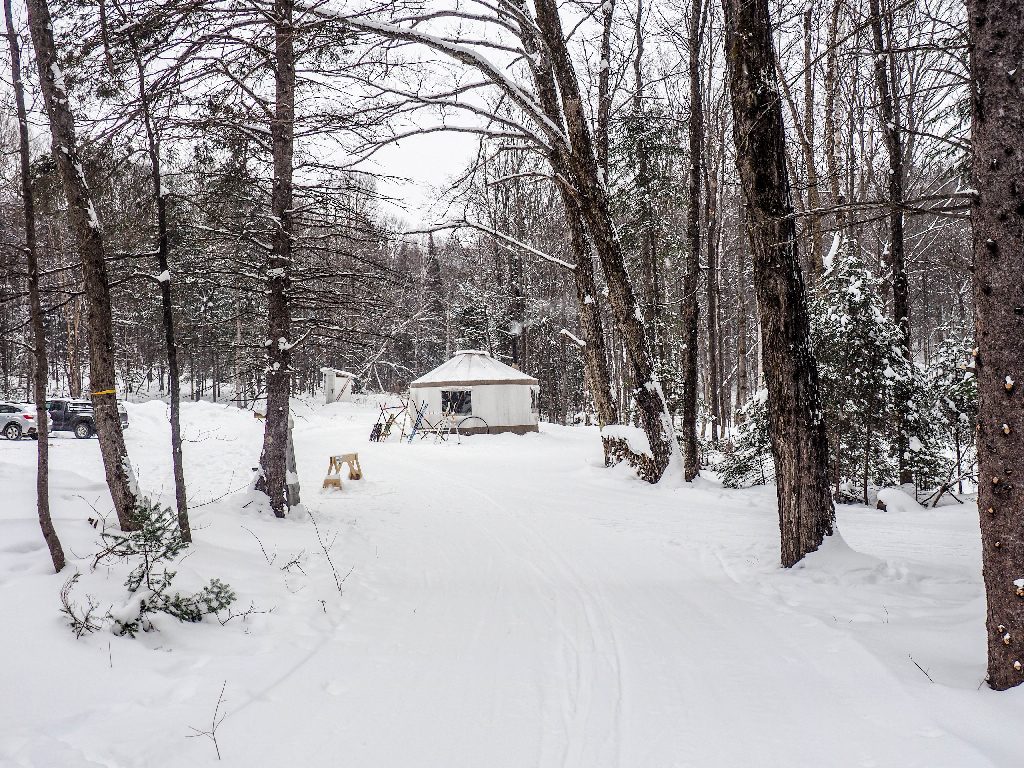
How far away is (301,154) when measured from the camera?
7.30 meters

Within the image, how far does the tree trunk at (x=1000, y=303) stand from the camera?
8.11ft

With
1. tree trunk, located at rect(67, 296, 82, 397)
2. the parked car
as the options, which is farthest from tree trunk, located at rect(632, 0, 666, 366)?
tree trunk, located at rect(67, 296, 82, 397)

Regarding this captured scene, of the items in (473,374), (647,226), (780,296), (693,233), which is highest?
(647,226)

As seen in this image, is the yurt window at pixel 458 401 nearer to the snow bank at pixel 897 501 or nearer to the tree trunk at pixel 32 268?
the snow bank at pixel 897 501

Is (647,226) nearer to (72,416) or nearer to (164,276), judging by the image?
(164,276)

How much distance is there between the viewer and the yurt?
67.4 feet

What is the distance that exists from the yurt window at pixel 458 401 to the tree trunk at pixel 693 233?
1151 centimetres

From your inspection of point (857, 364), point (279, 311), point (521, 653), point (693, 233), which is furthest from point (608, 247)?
point (521, 653)

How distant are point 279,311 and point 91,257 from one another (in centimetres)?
247

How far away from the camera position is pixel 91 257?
4.78 meters

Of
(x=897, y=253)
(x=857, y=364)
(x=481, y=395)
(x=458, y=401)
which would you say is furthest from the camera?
(x=458, y=401)

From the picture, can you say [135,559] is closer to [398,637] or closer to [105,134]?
[398,637]

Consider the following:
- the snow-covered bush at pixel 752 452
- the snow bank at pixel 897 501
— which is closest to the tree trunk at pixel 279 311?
the snow-covered bush at pixel 752 452

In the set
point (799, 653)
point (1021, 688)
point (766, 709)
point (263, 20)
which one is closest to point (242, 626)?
point (766, 709)
